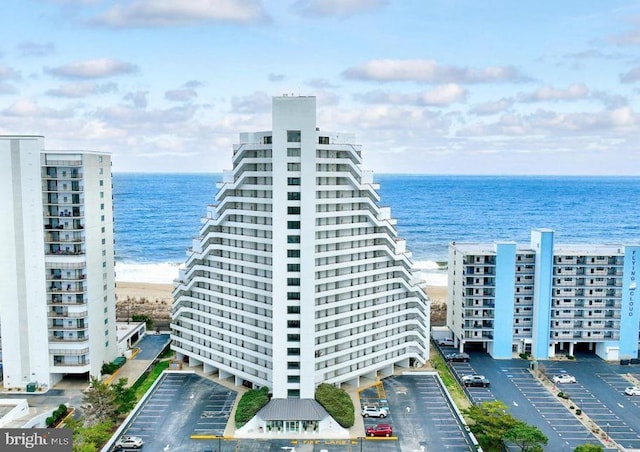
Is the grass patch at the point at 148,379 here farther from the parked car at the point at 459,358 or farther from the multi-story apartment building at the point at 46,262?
the parked car at the point at 459,358

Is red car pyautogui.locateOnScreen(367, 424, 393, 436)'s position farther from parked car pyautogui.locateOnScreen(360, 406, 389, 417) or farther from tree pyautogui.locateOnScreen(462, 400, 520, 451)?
tree pyautogui.locateOnScreen(462, 400, 520, 451)

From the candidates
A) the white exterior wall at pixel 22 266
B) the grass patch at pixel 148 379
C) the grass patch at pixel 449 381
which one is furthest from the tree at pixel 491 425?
the white exterior wall at pixel 22 266

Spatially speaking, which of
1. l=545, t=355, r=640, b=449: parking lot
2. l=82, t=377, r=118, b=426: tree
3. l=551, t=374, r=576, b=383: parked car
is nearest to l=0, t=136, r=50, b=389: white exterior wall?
l=82, t=377, r=118, b=426: tree

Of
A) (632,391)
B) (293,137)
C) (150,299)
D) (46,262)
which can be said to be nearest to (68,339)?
(46,262)

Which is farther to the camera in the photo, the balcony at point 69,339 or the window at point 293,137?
the balcony at point 69,339

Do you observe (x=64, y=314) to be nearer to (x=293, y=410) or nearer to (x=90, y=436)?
(x=90, y=436)

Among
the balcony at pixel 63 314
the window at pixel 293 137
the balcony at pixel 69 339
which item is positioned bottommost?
the balcony at pixel 69 339
